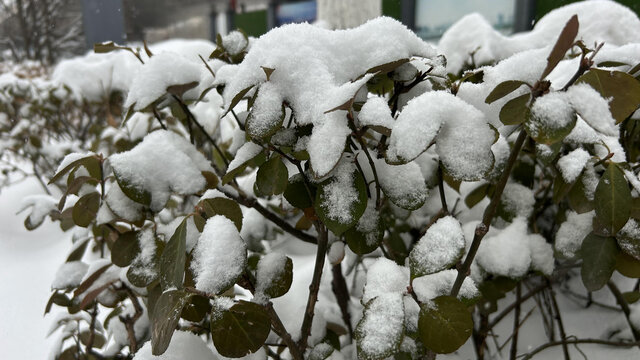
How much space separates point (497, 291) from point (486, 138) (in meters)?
0.41

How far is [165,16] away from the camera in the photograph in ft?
32.0

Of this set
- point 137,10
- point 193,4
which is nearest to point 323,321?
point 137,10

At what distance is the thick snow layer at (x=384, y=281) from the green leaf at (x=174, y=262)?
0.24m

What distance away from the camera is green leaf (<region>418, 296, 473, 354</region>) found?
1.68ft

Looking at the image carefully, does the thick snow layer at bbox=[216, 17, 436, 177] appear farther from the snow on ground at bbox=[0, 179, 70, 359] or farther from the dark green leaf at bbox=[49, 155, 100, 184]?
the snow on ground at bbox=[0, 179, 70, 359]

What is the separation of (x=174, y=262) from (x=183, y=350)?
17 cm

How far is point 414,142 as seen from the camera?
490 mm

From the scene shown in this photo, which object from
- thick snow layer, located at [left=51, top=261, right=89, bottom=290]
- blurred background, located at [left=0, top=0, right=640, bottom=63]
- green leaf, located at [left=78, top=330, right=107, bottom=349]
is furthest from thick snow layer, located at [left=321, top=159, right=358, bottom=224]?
blurred background, located at [left=0, top=0, right=640, bottom=63]

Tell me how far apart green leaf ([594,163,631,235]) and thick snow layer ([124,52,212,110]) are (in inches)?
25.1

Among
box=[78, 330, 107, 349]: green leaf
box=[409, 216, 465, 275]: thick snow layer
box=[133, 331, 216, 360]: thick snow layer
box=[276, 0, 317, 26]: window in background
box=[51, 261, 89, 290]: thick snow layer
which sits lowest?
box=[276, 0, 317, 26]: window in background

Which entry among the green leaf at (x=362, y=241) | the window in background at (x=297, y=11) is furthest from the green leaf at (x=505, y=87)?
the window in background at (x=297, y=11)

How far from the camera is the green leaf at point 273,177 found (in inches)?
23.9

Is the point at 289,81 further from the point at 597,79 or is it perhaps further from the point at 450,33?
the point at 450,33

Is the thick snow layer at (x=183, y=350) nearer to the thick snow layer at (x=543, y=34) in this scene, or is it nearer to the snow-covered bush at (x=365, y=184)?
the snow-covered bush at (x=365, y=184)
